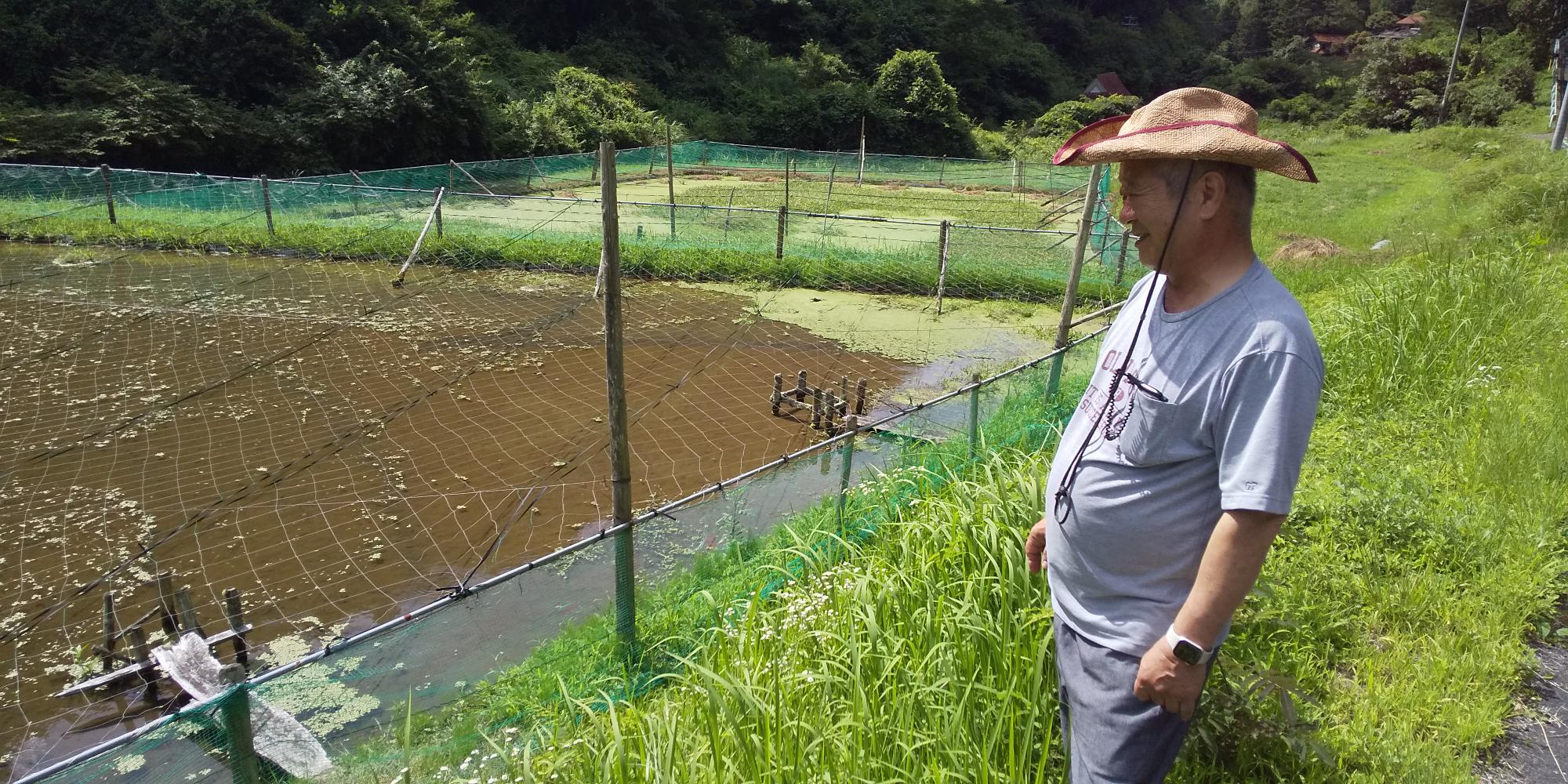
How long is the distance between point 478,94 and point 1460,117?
30250 mm

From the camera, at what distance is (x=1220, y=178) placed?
1400mm

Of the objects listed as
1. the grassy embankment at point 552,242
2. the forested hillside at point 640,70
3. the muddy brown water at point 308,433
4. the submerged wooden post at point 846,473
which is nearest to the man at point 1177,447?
the submerged wooden post at point 846,473

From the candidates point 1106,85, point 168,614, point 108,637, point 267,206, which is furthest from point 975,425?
point 1106,85

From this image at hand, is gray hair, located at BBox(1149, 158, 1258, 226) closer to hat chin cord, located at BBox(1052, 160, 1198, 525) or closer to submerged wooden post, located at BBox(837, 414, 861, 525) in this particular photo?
hat chin cord, located at BBox(1052, 160, 1198, 525)

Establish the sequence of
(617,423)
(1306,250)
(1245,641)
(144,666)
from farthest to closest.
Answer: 1. (1306,250)
2. (144,666)
3. (617,423)
4. (1245,641)

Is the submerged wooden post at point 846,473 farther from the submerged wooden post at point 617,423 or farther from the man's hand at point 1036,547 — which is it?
the man's hand at point 1036,547

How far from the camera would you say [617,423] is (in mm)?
3352

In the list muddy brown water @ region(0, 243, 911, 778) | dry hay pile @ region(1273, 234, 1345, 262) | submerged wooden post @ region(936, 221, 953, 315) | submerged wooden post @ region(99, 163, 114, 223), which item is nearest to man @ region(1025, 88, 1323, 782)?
muddy brown water @ region(0, 243, 911, 778)

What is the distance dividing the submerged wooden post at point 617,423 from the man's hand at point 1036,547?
1.65m

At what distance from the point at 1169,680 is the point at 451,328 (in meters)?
8.39

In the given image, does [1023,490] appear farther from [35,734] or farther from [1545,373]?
[35,734]

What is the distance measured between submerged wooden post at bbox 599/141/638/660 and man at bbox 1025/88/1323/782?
1.98 meters

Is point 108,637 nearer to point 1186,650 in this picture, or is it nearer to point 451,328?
point 1186,650

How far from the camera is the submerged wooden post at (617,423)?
3.18m
